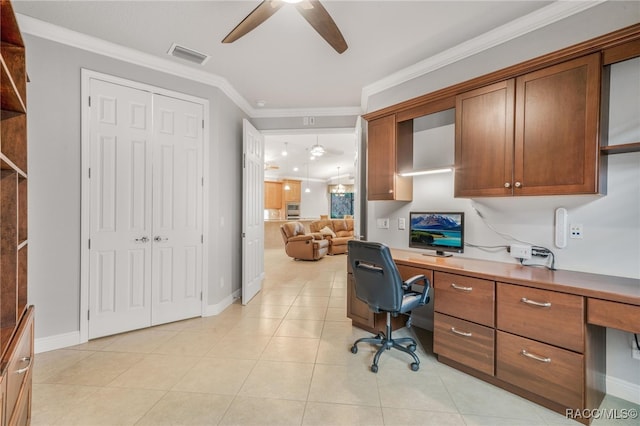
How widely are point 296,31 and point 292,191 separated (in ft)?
31.0

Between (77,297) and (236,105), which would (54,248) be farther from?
(236,105)

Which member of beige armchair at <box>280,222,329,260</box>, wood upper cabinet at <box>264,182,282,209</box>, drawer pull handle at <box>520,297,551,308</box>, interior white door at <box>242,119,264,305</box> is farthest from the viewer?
wood upper cabinet at <box>264,182,282,209</box>

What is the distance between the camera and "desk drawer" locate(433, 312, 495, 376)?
6.43ft

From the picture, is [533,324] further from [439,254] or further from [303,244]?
[303,244]

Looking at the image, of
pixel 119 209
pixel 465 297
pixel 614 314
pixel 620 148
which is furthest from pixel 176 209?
pixel 620 148

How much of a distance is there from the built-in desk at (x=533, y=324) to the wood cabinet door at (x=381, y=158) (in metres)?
1.03

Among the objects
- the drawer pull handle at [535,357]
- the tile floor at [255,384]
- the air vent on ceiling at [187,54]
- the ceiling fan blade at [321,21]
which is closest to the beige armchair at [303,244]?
the tile floor at [255,384]

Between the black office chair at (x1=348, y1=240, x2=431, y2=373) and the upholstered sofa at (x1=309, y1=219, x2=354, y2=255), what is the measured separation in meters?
4.90

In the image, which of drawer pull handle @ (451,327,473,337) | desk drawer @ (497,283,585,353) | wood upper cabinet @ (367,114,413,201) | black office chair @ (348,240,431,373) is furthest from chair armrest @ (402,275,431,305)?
wood upper cabinet @ (367,114,413,201)

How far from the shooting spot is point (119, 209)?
2736 millimetres

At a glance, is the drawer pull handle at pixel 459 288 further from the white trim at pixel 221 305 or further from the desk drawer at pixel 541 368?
the white trim at pixel 221 305

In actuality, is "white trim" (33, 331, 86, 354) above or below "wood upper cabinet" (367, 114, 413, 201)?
below

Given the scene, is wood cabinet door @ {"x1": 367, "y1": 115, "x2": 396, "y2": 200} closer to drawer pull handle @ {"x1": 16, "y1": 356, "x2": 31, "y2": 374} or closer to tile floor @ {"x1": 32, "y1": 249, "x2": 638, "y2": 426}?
tile floor @ {"x1": 32, "y1": 249, "x2": 638, "y2": 426}

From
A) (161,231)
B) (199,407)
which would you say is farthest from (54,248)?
(199,407)
